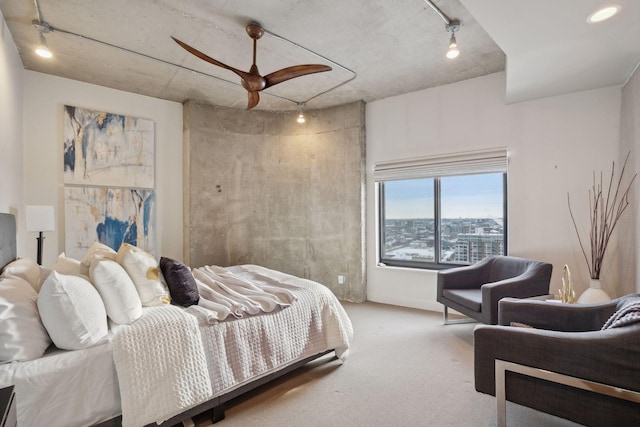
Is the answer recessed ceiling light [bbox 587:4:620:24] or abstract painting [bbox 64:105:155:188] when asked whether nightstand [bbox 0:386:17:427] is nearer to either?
recessed ceiling light [bbox 587:4:620:24]

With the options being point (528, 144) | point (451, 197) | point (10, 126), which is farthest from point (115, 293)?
point (528, 144)

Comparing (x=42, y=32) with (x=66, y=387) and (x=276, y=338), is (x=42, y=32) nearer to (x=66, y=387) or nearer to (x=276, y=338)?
(x=66, y=387)

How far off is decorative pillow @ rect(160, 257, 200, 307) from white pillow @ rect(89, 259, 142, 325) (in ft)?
0.98

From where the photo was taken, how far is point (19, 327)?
1502 mm

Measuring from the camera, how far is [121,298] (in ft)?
6.19

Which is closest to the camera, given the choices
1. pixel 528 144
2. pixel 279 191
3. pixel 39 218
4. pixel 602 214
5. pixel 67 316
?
pixel 67 316

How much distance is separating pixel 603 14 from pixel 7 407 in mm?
3411

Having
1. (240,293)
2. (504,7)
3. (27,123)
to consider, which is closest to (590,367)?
(504,7)

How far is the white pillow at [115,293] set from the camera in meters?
1.85

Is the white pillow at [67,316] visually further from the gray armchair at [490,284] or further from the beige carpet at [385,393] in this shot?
the gray armchair at [490,284]

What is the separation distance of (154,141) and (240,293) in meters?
2.96

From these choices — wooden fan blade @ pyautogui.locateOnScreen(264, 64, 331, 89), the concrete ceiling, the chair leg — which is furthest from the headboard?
the chair leg

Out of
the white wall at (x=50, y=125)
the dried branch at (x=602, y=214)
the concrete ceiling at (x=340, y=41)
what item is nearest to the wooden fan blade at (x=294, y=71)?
the concrete ceiling at (x=340, y=41)

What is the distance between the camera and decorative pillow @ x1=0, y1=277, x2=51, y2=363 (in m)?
1.44
